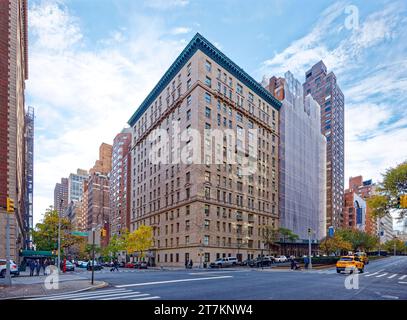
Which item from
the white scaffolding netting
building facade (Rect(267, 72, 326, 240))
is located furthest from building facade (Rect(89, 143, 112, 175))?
the white scaffolding netting

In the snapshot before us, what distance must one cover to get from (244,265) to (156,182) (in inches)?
1215

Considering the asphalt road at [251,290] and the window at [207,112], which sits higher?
the window at [207,112]

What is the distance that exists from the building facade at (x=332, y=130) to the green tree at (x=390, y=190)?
9116 centimetres

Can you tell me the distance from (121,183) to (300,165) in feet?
227

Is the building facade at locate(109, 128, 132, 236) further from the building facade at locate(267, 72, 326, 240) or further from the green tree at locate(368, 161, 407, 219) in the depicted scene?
the green tree at locate(368, 161, 407, 219)

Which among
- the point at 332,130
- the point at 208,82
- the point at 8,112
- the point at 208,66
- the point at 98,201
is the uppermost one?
the point at 332,130

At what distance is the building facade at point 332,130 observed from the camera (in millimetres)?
134500

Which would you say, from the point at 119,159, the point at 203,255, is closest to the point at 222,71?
the point at 203,255

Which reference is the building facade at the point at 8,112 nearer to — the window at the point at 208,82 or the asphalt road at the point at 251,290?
the asphalt road at the point at 251,290

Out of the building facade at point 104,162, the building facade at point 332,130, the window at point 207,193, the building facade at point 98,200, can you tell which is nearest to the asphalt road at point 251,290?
the window at point 207,193

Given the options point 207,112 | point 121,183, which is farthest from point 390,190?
point 121,183

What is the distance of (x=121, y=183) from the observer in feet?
417

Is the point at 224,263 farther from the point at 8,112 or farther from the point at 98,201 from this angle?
the point at 98,201

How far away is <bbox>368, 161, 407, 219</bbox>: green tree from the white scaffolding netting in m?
40.4
